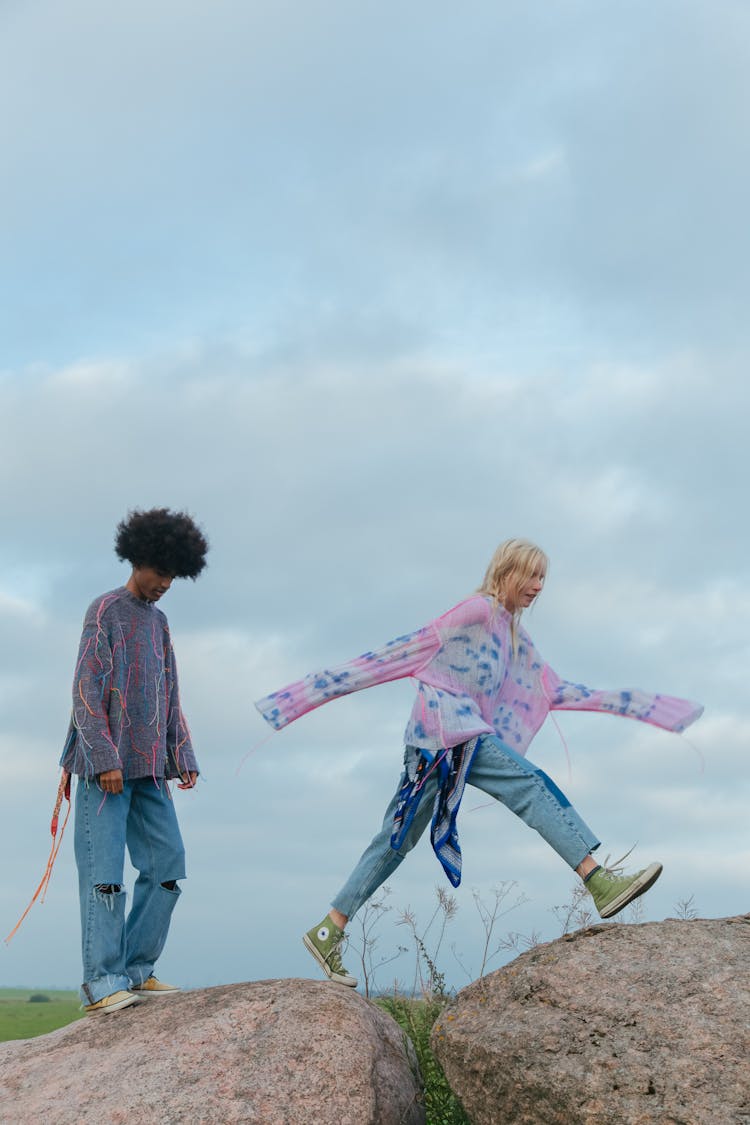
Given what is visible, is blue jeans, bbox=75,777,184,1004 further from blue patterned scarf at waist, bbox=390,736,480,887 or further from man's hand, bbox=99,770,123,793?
blue patterned scarf at waist, bbox=390,736,480,887

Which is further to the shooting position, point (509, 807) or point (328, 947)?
point (328, 947)

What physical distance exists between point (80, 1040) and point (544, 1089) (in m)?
2.79

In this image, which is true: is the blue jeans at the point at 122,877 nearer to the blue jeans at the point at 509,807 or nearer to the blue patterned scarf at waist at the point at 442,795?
the blue jeans at the point at 509,807

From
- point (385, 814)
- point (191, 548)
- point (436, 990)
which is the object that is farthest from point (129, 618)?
point (436, 990)

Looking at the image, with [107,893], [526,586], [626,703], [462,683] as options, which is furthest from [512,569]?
[107,893]

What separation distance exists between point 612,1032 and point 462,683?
2106mm

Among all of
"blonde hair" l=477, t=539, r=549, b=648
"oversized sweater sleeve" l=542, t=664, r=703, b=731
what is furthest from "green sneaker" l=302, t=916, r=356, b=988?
"blonde hair" l=477, t=539, r=549, b=648

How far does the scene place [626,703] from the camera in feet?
22.7

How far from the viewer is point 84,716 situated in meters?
6.56

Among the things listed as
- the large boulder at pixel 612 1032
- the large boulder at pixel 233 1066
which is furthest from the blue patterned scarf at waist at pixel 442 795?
the large boulder at pixel 233 1066

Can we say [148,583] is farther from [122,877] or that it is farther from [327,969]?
[327,969]

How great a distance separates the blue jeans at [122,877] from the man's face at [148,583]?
3.55 ft

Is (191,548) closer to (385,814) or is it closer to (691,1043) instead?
(385,814)

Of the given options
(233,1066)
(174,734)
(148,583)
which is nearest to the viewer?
(233,1066)
